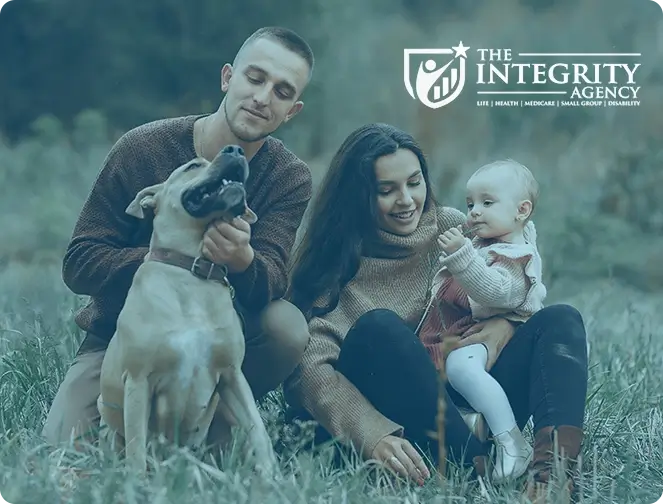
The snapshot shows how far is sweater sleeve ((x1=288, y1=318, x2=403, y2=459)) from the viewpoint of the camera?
3000 millimetres

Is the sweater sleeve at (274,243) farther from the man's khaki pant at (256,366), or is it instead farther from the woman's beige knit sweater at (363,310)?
the woman's beige knit sweater at (363,310)

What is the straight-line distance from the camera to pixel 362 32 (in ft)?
17.5

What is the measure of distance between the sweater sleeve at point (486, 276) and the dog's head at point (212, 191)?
2.11ft

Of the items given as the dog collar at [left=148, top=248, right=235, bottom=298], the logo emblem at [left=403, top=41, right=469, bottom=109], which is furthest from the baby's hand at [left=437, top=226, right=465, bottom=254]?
the logo emblem at [left=403, top=41, right=469, bottom=109]

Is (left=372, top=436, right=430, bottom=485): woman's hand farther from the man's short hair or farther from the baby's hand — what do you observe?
the man's short hair

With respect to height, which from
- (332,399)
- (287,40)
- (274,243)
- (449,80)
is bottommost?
(332,399)

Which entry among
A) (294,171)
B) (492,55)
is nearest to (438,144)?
(492,55)

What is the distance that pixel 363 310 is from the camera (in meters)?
3.22

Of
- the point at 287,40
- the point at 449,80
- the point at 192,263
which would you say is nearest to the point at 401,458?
the point at 192,263

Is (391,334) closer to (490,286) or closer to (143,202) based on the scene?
(490,286)

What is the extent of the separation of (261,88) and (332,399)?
909 mm

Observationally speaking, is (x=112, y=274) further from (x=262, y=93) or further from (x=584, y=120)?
(x=584, y=120)

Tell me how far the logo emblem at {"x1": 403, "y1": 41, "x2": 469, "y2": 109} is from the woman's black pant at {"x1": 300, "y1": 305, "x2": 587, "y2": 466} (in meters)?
1.91

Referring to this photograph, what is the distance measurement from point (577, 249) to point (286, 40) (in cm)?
303
